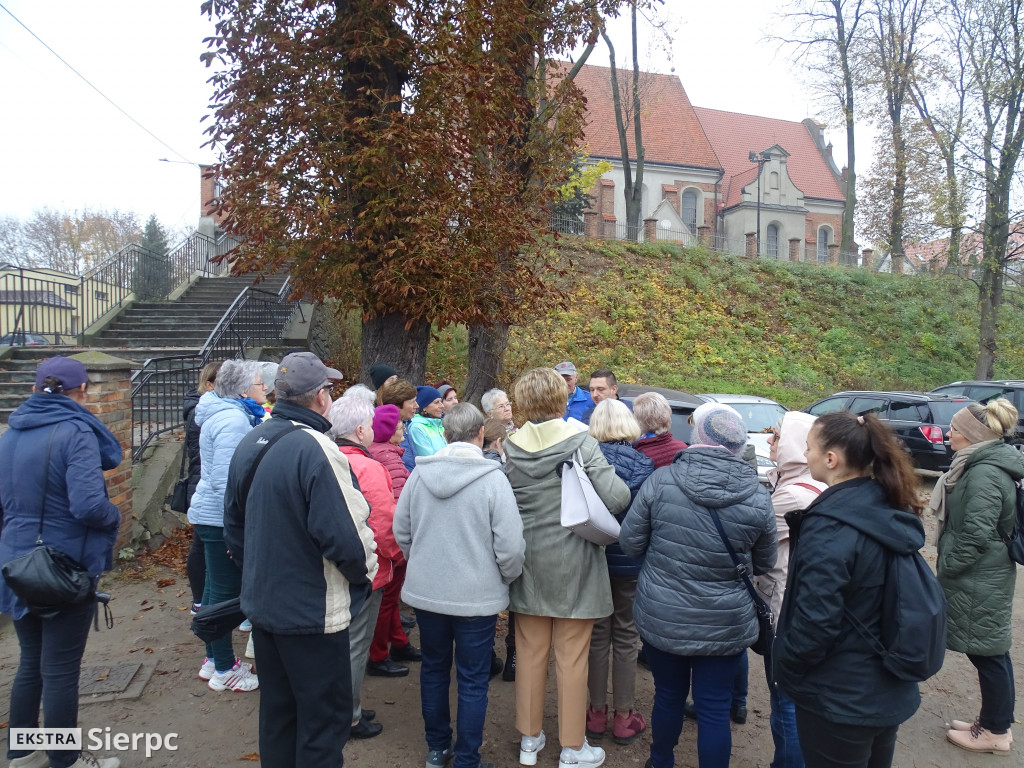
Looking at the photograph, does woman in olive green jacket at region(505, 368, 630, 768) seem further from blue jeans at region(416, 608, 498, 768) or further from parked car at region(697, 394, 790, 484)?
parked car at region(697, 394, 790, 484)

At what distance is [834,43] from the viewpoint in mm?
29000

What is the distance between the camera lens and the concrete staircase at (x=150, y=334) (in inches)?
381

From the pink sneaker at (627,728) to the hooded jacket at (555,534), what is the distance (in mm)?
775

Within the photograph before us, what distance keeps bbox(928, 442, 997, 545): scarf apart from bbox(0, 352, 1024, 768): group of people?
0.02 metres

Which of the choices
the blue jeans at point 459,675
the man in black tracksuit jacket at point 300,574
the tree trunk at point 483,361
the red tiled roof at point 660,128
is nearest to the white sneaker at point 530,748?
the blue jeans at point 459,675

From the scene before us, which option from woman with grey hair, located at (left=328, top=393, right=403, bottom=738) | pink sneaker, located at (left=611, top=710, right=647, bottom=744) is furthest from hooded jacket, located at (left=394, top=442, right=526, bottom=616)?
pink sneaker, located at (left=611, top=710, right=647, bottom=744)

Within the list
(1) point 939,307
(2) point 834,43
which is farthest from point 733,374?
(2) point 834,43

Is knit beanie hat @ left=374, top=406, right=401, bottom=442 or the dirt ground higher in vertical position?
knit beanie hat @ left=374, top=406, right=401, bottom=442

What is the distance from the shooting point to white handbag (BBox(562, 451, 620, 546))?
3.33 metres

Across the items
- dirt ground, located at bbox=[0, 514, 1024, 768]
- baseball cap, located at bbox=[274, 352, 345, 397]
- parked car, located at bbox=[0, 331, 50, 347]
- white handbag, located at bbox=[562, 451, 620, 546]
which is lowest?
dirt ground, located at bbox=[0, 514, 1024, 768]

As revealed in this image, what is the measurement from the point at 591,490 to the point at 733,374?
15.4 meters

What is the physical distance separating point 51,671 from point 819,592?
11.2ft

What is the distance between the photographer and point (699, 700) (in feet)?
10.3

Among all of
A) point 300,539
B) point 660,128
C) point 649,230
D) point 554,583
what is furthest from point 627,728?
point 660,128
